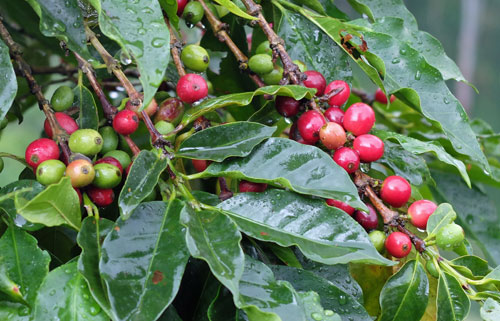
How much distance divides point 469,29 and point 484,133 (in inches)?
237

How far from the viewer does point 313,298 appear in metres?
0.53

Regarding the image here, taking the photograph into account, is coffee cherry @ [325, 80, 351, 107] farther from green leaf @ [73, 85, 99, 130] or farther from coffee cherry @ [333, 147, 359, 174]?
green leaf @ [73, 85, 99, 130]

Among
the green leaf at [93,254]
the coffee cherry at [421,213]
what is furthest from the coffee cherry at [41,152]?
the coffee cherry at [421,213]

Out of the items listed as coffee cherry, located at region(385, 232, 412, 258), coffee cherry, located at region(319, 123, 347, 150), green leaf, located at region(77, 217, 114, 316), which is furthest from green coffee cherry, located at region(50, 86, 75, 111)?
coffee cherry, located at region(385, 232, 412, 258)

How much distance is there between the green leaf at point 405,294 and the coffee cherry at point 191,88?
306 millimetres

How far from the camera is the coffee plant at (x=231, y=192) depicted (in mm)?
509

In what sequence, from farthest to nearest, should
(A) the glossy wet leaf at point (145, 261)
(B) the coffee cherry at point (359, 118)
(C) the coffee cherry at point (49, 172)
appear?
(B) the coffee cherry at point (359, 118) < (C) the coffee cherry at point (49, 172) < (A) the glossy wet leaf at point (145, 261)

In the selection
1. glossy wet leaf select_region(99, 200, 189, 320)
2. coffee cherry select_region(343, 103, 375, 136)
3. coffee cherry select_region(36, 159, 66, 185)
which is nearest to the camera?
glossy wet leaf select_region(99, 200, 189, 320)

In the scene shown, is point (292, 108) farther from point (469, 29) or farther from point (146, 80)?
point (469, 29)

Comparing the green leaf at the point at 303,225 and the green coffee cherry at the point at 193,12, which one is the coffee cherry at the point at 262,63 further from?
the green leaf at the point at 303,225

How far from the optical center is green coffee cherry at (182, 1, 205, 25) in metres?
0.77

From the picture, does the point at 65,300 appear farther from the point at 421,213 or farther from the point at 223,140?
the point at 421,213

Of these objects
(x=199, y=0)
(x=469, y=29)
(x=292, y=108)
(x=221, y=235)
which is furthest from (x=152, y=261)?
(x=469, y=29)

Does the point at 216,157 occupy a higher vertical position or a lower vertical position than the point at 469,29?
higher
